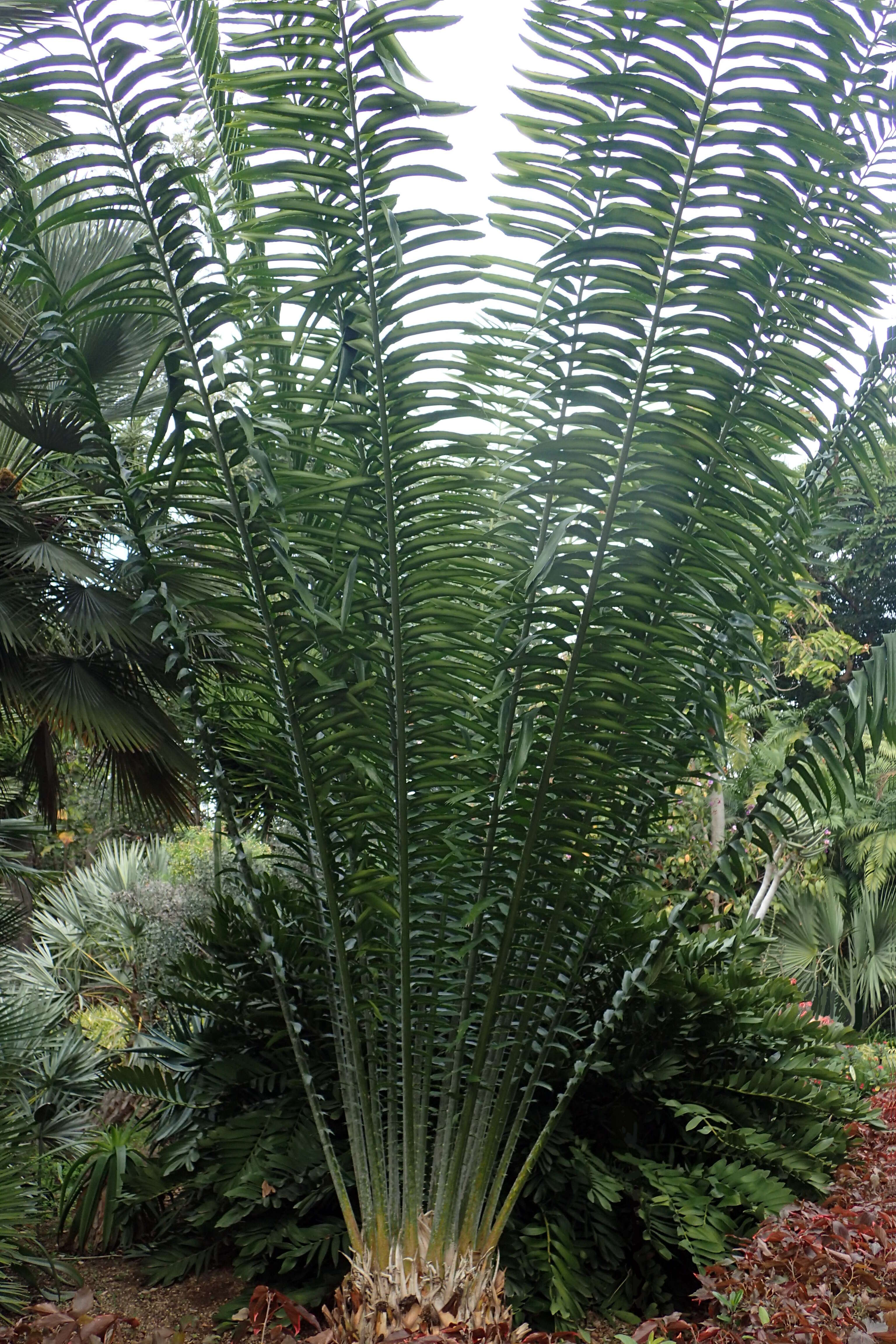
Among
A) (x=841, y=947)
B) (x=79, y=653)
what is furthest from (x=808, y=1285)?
(x=841, y=947)

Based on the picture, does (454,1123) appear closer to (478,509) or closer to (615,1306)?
(615,1306)

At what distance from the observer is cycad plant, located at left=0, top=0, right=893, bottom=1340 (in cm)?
229

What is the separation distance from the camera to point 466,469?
2.62m

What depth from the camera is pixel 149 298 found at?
262cm

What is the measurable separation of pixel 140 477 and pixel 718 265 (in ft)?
5.10

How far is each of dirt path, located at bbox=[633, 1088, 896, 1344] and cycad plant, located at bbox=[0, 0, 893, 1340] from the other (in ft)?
1.97

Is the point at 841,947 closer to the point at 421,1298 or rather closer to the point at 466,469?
the point at 421,1298

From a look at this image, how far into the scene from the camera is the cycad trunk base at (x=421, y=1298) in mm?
2510

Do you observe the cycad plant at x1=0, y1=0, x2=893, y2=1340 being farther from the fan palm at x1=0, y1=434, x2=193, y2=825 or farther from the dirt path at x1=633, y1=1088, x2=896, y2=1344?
the fan palm at x1=0, y1=434, x2=193, y2=825

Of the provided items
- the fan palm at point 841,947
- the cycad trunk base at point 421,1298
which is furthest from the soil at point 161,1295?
the fan palm at point 841,947

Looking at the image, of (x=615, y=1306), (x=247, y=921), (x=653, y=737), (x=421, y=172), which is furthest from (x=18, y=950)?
(x=421, y=172)

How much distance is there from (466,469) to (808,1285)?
2.10 m

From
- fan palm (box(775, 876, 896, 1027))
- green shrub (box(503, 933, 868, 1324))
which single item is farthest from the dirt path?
fan palm (box(775, 876, 896, 1027))

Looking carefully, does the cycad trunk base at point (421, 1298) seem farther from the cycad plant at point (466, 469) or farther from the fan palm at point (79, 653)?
the fan palm at point (79, 653)
